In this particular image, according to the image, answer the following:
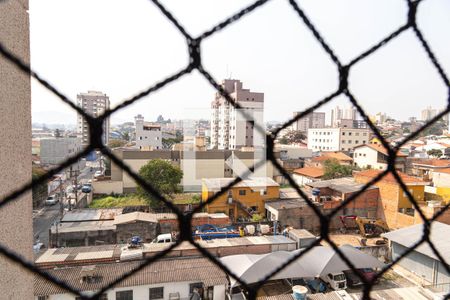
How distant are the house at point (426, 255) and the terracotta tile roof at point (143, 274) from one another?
274 cm

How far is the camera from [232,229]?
657 centimetres

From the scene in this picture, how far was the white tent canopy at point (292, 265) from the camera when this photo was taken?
442 cm

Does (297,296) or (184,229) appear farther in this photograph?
(297,296)

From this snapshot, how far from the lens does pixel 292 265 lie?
4832 mm

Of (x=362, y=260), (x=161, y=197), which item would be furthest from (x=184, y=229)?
(x=362, y=260)

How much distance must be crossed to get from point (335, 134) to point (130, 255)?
15567mm

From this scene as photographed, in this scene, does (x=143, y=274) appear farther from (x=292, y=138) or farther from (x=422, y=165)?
(x=292, y=138)

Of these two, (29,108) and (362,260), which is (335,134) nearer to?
(362,260)

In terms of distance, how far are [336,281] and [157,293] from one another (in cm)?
258

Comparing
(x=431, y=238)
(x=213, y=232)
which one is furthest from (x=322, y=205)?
(x=213, y=232)

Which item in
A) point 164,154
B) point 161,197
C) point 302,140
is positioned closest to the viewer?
point 161,197

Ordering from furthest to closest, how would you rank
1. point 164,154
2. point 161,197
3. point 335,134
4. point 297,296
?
1. point 335,134
2. point 164,154
3. point 297,296
4. point 161,197

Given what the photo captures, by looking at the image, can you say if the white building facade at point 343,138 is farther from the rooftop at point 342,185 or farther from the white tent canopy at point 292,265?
the white tent canopy at point 292,265

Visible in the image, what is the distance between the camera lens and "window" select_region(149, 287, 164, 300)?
145 inches
